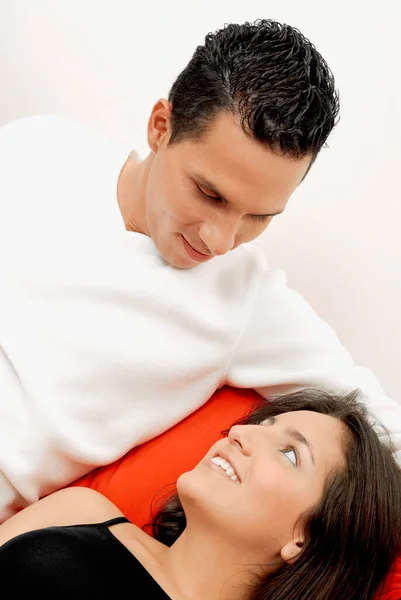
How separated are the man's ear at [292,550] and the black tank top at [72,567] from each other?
224 millimetres

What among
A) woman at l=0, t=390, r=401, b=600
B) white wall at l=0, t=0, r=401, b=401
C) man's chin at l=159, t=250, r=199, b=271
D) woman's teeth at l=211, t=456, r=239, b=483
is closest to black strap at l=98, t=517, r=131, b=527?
woman at l=0, t=390, r=401, b=600

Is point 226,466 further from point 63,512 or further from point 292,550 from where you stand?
point 63,512

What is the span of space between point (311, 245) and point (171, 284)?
25.1 inches

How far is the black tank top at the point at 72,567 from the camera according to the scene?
1.27 metres

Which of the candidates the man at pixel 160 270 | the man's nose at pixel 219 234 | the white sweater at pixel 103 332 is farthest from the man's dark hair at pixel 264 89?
the white sweater at pixel 103 332

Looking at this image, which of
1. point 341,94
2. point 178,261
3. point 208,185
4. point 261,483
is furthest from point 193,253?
point 341,94

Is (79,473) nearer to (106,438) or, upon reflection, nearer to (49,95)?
(106,438)

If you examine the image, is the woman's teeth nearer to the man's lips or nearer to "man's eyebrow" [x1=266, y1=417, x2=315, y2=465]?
"man's eyebrow" [x1=266, y1=417, x2=315, y2=465]

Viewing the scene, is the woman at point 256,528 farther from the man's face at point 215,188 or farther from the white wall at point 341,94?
the white wall at point 341,94

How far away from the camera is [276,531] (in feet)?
4.58

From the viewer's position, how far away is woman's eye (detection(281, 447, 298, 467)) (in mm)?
1433

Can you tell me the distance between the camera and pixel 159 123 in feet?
4.87

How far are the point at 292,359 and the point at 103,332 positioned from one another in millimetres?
424

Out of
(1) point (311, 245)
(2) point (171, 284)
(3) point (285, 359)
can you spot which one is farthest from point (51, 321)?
(1) point (311, 245)
